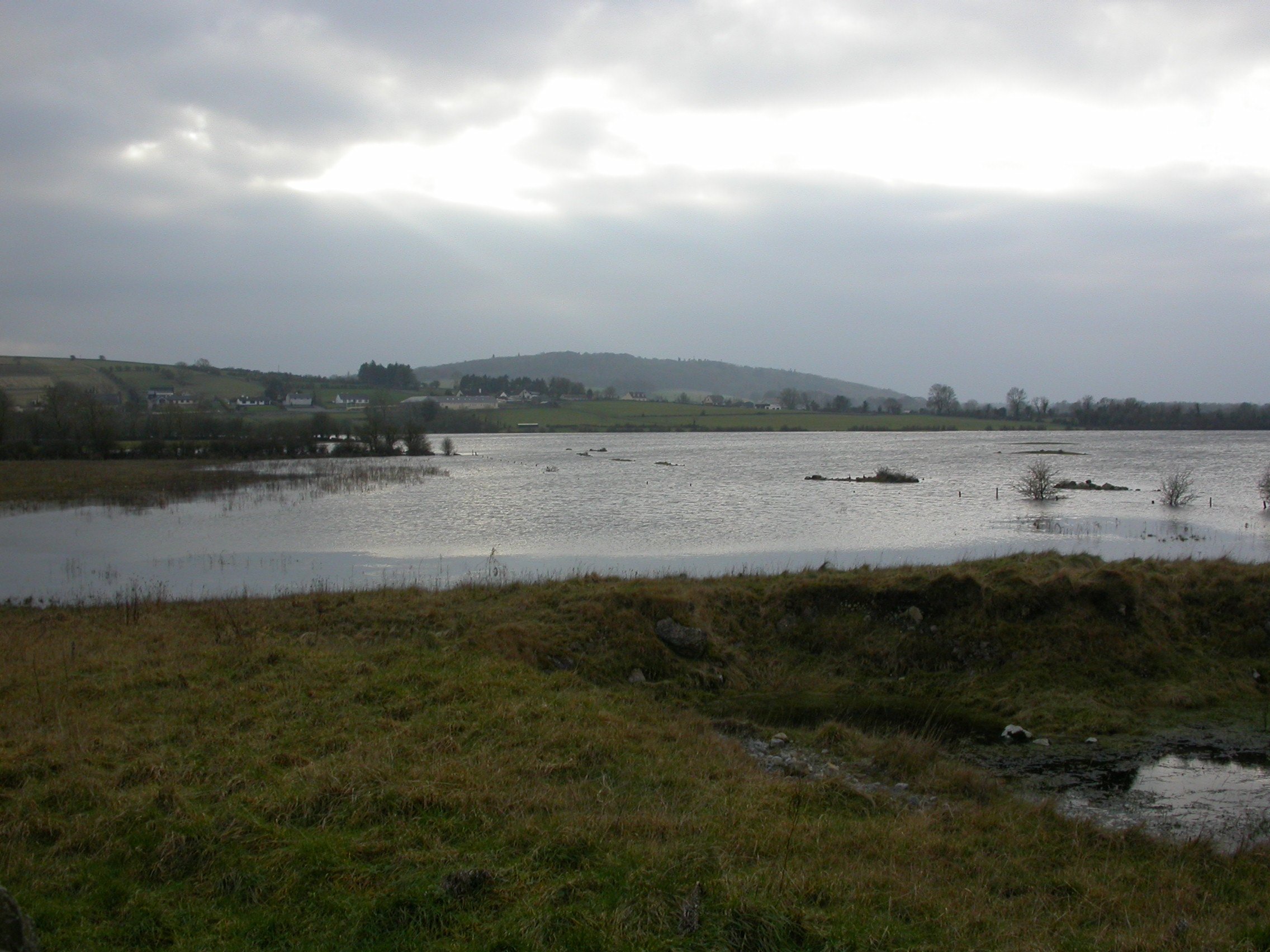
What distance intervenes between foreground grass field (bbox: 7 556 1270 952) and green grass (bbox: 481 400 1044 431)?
118600 millimetres

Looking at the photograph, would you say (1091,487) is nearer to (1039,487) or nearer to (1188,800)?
(1039,487)

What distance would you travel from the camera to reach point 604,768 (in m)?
9.20

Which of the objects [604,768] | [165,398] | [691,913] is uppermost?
[165,398]

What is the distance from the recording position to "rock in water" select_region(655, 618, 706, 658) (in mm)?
15008

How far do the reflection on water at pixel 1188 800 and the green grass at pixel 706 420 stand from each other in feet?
405

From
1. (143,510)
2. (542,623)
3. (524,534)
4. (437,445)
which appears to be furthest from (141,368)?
(542,623)

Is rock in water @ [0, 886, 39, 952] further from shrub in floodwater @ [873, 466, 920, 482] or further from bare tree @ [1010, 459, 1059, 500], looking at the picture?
shrub in floodwater @ [873, 466, 920, 482]

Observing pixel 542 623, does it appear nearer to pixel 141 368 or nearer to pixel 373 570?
pixel 373 570

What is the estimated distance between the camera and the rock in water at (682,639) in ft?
49.2

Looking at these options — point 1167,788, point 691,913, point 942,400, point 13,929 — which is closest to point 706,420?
point 942,400

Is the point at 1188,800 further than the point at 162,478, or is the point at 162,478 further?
the point at 162,478

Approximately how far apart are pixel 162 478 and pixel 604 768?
5909 cm

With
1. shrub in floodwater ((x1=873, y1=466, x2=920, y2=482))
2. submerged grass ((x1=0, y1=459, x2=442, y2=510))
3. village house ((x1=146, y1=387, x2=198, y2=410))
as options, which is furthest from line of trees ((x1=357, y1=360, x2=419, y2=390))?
shrub in floodwater ((x1=873, y1=466, x2=920, y2=482))

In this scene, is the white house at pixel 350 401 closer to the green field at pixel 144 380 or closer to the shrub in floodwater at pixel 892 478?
the green field at pixel 144 380
